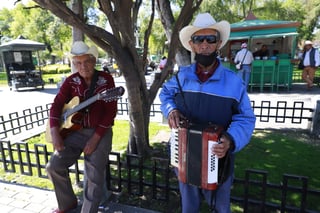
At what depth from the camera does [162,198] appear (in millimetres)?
3238

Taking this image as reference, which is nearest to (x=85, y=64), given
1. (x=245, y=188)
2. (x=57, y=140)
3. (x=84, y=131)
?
(x=84, y=131)

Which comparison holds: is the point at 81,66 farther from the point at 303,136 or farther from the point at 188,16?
the point at 303,136

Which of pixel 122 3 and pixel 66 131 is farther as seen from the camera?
pixel 122 3

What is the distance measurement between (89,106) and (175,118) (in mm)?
1299

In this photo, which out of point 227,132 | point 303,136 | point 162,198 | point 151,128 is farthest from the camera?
point 151,128

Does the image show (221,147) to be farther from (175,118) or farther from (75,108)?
(75,108)

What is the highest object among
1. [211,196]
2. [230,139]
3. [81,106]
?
[81,106]

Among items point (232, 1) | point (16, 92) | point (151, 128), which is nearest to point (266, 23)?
point (151, 128)

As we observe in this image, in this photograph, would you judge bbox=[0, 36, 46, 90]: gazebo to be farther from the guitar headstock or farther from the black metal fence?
the guitar headstock

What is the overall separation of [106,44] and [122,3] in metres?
0.70

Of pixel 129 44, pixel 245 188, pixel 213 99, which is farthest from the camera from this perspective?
pixel 129 44

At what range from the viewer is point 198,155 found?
186cm

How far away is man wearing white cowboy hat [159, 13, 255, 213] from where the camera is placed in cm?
192

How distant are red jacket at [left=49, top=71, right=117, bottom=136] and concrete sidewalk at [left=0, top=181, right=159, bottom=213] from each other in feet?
3.57
